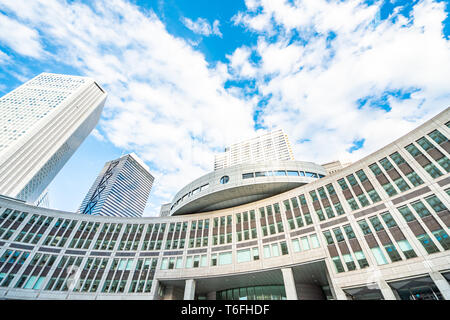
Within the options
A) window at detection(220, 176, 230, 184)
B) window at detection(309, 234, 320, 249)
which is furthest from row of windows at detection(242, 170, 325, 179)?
window at detection(309, 234, 320, 249)

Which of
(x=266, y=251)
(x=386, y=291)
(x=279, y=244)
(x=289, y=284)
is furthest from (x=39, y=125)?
(x=386, y=291)

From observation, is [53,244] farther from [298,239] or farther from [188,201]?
[298,239]

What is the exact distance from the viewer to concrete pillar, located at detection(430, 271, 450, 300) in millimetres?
20780

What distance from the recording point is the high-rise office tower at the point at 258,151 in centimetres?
12325

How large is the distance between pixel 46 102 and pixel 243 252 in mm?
138023

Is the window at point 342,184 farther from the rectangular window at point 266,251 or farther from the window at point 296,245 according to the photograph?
the rectangular window at point 266,251

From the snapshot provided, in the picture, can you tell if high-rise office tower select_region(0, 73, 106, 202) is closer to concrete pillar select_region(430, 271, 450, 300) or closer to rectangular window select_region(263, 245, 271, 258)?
rectangular window select_region(263, 245, 271, 258)

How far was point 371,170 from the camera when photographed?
30.6 m

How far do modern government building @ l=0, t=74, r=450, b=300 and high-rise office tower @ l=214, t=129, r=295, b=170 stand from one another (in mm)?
80591

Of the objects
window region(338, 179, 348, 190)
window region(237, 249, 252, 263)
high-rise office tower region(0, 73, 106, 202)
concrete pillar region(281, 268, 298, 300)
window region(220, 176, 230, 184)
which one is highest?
→ high-rise office tower region(0, 73, 106, 202)

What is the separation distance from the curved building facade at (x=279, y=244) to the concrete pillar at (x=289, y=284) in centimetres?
13

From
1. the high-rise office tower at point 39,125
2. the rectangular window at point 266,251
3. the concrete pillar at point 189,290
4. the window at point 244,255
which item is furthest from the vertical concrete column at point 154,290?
the high-rise office tower at point 39,125
